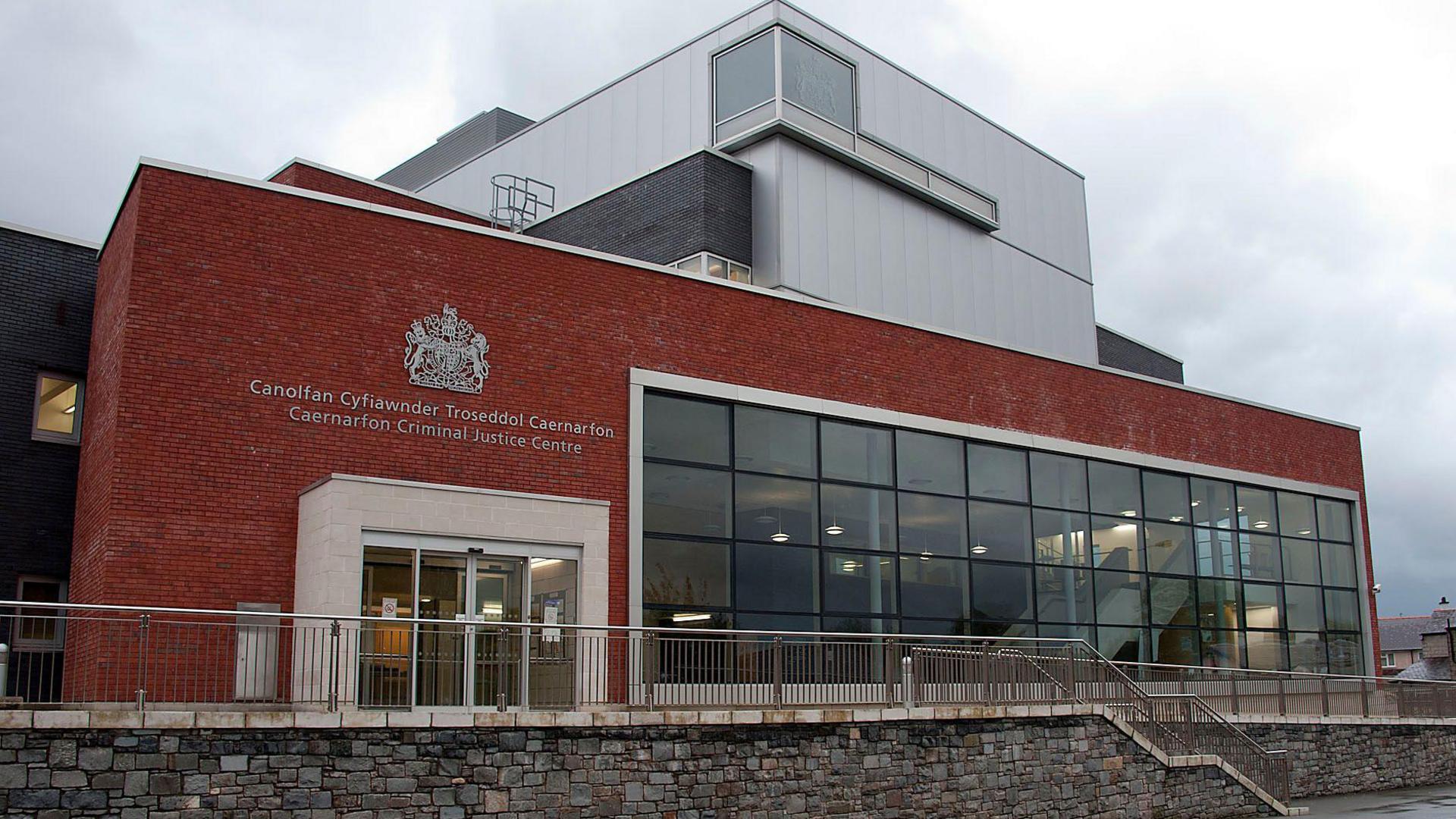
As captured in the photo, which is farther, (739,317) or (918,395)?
(918,395)

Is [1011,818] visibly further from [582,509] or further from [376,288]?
[376,288]

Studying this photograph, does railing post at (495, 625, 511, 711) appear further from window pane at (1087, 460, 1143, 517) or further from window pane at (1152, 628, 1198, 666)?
window pane at (1152, 628, 1198, 666)

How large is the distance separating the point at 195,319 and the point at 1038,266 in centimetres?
2221

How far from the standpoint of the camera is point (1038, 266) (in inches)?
1320

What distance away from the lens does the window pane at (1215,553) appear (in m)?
28.3

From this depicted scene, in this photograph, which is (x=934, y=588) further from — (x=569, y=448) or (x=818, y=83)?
(x=818, y=83)

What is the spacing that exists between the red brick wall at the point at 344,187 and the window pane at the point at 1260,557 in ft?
59.5

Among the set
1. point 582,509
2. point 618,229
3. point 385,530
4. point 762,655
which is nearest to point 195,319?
point 385,530

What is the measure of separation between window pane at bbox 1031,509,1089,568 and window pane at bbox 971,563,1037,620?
705mm

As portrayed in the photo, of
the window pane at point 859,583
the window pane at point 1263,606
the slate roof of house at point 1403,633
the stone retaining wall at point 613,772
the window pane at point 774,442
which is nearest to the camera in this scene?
the stone retaining wall at point 613,772

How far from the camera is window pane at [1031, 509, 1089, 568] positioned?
2511 cm

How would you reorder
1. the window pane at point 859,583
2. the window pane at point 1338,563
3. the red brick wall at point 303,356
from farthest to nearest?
the window pane at point 1338,563, the window pane at point 859,583, the red brick wall at point 303,356

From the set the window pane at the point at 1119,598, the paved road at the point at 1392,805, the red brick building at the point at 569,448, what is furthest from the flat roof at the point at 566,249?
the paved road at the point at 1392,805

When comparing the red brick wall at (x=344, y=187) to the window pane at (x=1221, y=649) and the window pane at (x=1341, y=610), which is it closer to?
the window pane at (x=1221, y=649)
